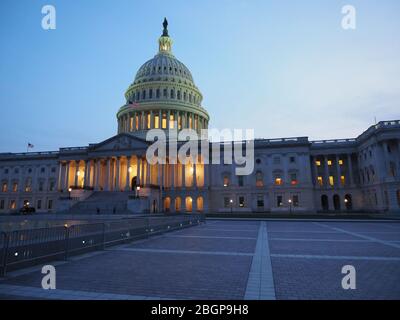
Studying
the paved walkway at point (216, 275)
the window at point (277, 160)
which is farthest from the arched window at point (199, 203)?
the paved walkway at point (216, 275)

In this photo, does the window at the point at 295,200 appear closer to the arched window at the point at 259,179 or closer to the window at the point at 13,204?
the arched window at the point at 259,179


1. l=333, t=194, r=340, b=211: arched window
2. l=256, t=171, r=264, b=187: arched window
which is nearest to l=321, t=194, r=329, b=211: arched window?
l=333, t=194, r=340, b=211: arched window

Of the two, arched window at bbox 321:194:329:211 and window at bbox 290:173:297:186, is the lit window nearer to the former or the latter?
window at bbox 290:173:297:186

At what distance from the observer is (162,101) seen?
87312 millimetres

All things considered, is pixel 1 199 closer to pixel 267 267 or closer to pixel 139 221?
pixel 139 221

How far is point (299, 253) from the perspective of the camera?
13.3 m

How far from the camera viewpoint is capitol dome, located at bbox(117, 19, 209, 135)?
3378 inches

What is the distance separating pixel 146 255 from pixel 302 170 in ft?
191

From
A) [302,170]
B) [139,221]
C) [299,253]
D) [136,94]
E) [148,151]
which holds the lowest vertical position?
[299,253]

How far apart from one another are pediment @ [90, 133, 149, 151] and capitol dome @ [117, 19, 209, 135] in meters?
15.8

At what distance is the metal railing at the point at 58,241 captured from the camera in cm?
971

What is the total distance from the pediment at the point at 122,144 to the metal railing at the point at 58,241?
48.2 meters

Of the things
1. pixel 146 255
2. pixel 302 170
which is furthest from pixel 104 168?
pixel 146 255
